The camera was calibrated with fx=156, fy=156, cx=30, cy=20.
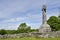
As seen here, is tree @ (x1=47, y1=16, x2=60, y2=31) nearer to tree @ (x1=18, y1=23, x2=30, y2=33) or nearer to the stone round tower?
tree @ (x1=18, y1=23, x2=30, y2=33)

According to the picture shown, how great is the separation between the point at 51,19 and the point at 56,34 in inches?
1337

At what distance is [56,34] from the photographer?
2580cm

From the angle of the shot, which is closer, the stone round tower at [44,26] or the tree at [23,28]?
the stone round tower at [44,26]

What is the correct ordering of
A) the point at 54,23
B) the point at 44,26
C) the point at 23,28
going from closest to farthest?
the point at 44,26 < the point at 54,23 < the point at 23,28

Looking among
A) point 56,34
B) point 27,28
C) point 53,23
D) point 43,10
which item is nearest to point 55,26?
point 53,23

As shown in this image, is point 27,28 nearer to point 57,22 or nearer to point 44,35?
point 57,22

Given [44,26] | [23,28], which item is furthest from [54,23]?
[44,26]

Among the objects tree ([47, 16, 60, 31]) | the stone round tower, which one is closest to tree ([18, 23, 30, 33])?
tree ([47, 16, 60, 31])

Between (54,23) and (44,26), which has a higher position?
(54,23)

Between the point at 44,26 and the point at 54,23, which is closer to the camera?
the point at 44,26

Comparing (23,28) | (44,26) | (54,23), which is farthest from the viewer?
(23,28)

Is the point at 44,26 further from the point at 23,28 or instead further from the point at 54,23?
the point at 23,28

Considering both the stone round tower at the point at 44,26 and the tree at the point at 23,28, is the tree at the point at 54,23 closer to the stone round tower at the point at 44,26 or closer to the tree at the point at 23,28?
the tree at the point at 23,28

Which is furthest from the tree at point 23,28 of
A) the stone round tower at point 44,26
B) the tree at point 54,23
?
the stone round tower at point 44,26
